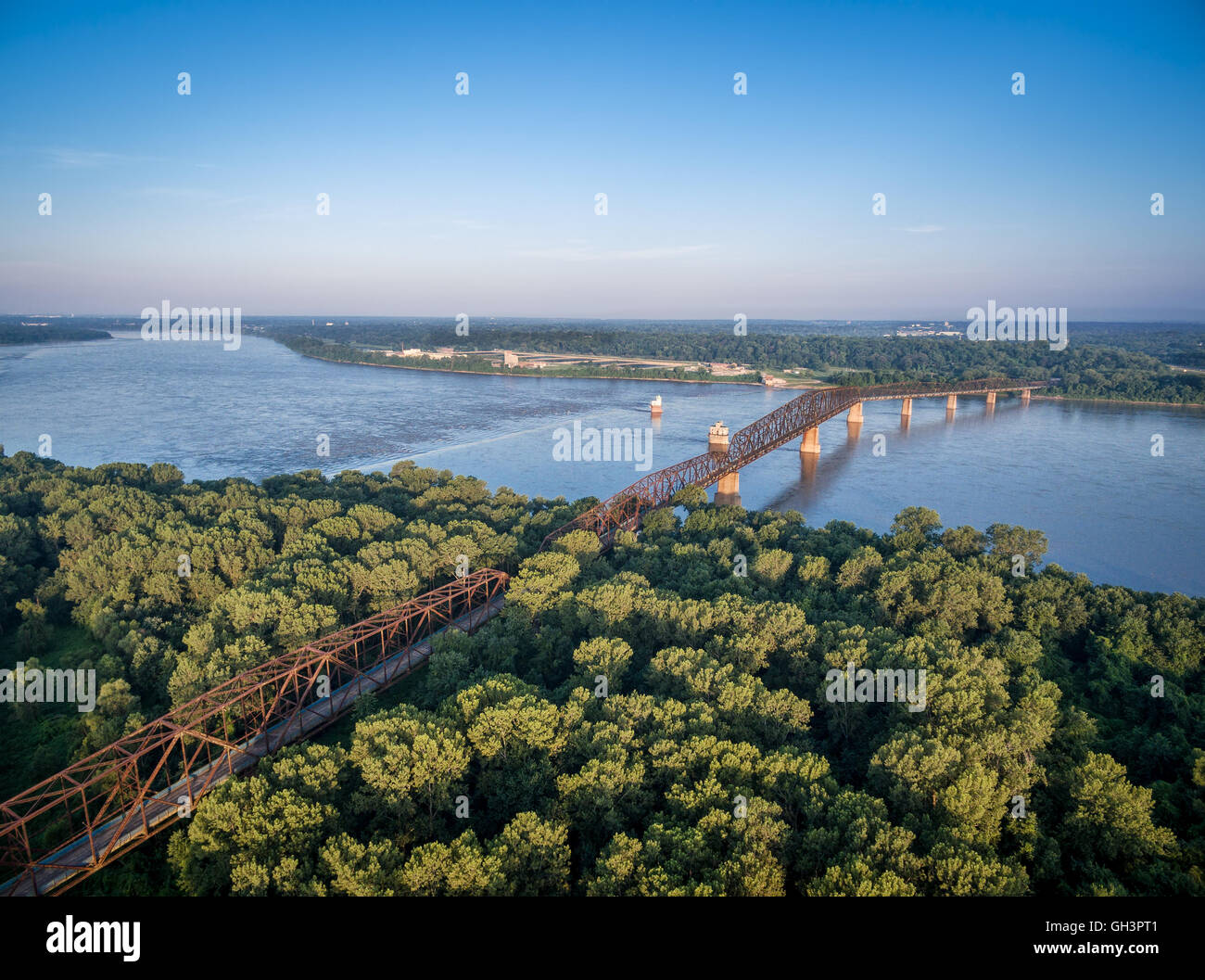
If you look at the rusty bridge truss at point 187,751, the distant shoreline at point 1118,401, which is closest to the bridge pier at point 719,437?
the rusty bridge truss at point 187,751

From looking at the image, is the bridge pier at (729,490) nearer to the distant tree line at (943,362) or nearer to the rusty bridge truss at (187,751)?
the rusty bridge truss at (187,751)

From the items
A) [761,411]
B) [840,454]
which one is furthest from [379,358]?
[840,454]

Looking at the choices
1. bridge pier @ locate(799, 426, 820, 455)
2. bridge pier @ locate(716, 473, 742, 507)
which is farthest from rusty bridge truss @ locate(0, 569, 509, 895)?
bridge pier @ locate(799, 426, 820, 455)

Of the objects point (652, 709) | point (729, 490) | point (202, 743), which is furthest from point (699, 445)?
point (202, 743)

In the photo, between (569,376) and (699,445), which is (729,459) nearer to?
(699,445)

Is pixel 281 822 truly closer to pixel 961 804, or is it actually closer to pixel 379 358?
pixel 961 804
